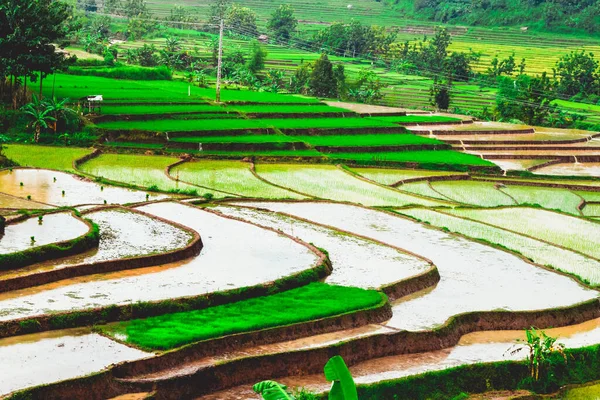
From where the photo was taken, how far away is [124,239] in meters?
14.5

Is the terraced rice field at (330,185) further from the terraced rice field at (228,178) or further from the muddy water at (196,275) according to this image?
the muddy water at (196,275)

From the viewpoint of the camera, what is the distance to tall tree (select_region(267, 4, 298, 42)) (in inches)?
2665

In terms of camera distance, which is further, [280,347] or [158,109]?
[158,109]

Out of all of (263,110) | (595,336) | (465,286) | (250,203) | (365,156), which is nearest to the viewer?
(595,336)

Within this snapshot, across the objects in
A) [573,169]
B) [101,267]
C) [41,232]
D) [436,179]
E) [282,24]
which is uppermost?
[282,24]

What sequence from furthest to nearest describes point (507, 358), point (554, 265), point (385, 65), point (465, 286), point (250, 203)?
point (385, 65), point (250, 203), point (554, 265), point (465, 286), point (507, 358)

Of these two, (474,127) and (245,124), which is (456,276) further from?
(474,127)

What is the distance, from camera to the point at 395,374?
448 inches

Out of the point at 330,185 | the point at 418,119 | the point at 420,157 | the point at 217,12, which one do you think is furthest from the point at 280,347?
the point at 217,12

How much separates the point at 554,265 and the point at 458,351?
4866mm

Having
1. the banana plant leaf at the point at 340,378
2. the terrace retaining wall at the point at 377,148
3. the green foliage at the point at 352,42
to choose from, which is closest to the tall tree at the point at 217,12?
the green foliage at the point at 352,42

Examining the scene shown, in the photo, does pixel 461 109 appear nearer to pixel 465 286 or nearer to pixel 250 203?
pixel 250 203

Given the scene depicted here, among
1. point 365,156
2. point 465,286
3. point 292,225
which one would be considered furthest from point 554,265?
point 365,156

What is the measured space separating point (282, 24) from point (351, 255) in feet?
179
